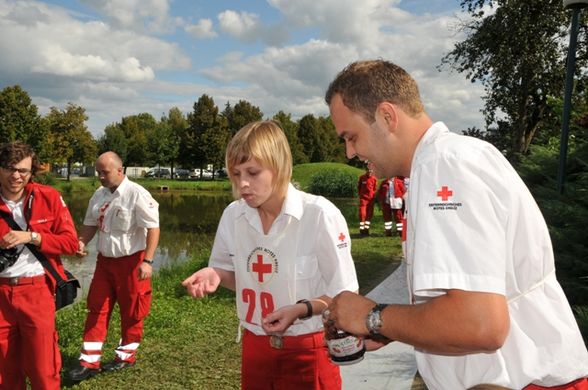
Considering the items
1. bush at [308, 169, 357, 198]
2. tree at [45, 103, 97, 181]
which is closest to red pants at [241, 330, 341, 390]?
bush at [308, 169, 357, 198]

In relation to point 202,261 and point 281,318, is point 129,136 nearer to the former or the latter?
point 202,261

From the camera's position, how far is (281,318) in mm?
2260

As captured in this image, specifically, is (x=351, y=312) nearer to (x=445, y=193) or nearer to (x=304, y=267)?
(x=445, y=193)

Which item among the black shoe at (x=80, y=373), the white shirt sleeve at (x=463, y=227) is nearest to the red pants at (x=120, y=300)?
the black shoe at (x=80, y=373)

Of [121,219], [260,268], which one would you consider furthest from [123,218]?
[260,268]

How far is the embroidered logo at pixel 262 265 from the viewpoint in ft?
8.68

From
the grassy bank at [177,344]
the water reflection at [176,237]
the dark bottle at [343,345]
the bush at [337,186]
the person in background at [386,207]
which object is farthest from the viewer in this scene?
the bush at [337,186]

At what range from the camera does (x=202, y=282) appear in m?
2.63

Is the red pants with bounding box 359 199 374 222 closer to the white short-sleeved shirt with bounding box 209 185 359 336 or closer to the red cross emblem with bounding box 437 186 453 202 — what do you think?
the white short-sleeved shirt with bounding box 209 185 359 336

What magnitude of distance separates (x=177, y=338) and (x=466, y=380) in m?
5.19

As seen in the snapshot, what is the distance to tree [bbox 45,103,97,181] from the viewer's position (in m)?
43.5

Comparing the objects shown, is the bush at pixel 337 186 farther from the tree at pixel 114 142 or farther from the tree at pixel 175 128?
the tree at pixel 114 142

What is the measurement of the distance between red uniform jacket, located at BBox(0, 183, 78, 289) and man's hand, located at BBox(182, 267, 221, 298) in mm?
1893

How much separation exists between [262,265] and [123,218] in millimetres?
3139
